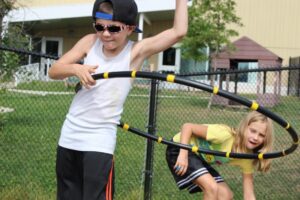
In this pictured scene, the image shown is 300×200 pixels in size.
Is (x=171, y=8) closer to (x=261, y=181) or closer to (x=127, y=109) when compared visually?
(x=127, y=109)

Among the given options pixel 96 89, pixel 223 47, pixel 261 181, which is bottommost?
pixel 261 181

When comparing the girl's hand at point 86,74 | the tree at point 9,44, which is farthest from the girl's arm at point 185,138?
the tree at point 9,44

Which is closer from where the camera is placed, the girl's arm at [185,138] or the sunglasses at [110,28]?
the sunglasses at [110,28]

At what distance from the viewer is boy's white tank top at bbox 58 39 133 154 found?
Result: 3.08 m

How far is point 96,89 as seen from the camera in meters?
3.11

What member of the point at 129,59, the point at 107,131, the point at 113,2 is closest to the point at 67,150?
the point at 107,131

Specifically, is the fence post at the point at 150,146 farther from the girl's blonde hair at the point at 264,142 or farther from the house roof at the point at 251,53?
the house roof at the point at 251,53

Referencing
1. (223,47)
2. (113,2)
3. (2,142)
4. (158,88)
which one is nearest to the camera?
(113,2)

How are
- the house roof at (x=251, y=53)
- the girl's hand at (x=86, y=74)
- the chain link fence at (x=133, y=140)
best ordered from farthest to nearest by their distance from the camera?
the house roof at (x=251, y=53)
the chain link fence at (x=133, y=140)
the girl's hand at (x=86, y=74)

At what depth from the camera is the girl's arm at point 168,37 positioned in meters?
3.15

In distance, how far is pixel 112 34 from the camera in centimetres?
307

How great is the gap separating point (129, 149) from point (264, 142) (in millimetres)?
3937

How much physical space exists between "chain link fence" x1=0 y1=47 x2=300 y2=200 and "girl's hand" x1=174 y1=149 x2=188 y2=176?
952 millimetres

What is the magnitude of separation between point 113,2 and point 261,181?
4.32 m
